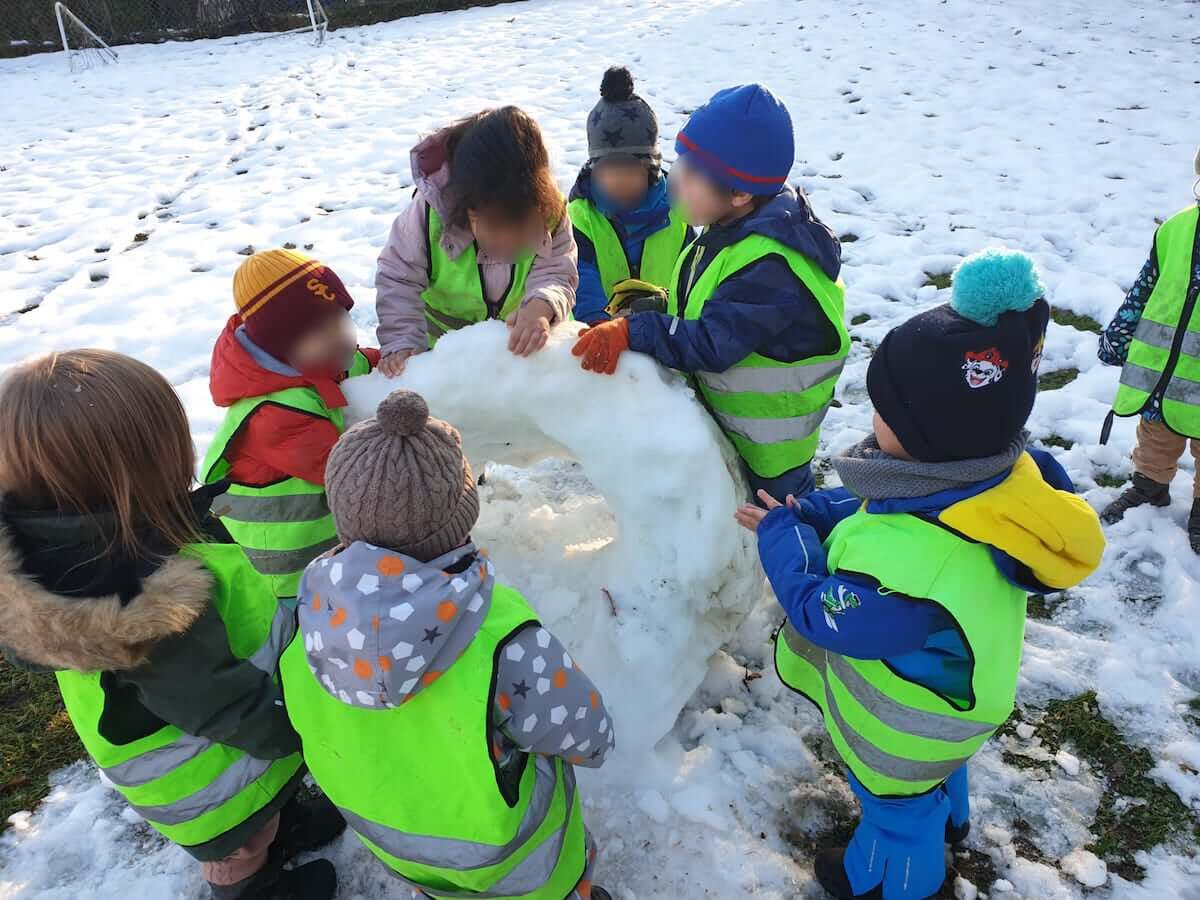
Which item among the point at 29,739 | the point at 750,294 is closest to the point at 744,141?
the point at 750,294

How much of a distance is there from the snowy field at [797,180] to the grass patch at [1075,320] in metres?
0.05

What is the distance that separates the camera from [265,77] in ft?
32.9

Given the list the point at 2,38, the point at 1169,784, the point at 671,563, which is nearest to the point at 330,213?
the point at 671,563

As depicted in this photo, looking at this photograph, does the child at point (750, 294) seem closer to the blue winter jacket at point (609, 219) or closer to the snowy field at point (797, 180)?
the snowy field at point (797, 180)

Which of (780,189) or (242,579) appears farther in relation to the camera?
(780,189)

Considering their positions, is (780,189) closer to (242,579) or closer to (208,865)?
(242,579)

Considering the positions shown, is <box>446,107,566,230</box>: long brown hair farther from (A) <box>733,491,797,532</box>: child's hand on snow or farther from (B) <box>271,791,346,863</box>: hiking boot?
(B) <box>271,791,346,863</box>: hiking boot

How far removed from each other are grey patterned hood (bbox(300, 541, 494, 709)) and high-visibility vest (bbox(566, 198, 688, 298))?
2003 mm

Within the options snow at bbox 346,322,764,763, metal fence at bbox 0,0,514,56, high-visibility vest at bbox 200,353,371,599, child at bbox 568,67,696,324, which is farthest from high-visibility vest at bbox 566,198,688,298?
metal fence at bbox 0,0,514,56

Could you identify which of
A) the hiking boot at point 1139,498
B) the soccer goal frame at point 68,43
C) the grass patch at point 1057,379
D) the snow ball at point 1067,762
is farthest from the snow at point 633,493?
the soccer goal frame at point 68,43

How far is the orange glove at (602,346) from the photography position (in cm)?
226

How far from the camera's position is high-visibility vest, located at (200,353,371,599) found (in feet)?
7.16

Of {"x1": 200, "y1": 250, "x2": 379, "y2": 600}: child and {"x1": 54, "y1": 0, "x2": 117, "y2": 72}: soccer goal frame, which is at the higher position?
{"x1": 54, "y1": 0, "x2": 117, "y2": 72}: soccer goal frame

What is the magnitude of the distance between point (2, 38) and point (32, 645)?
14723 millimetres
